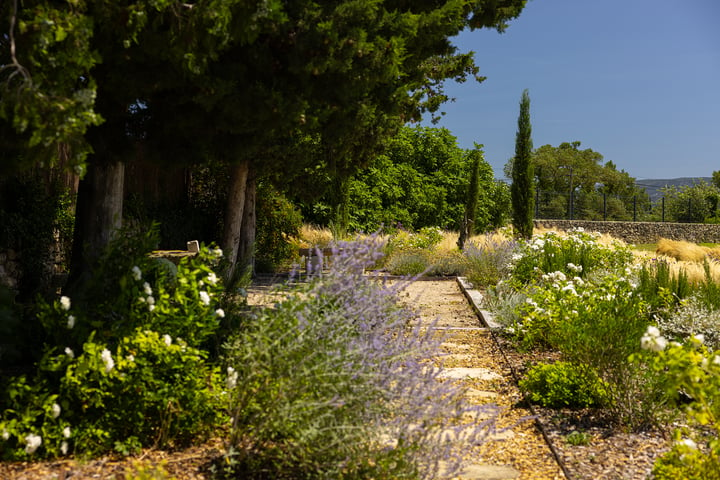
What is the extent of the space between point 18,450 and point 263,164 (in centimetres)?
654

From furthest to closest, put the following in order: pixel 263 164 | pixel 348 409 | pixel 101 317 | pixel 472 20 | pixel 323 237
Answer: pixel 323 237 → pixel 263 164 → pixel 472 20 → pixel 101 317 → pixel 348 409

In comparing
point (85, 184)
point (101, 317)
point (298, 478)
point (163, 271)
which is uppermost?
point (85, 184)

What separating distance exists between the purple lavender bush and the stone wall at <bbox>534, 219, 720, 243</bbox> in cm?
2466

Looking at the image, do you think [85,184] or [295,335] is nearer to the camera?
[295,335]

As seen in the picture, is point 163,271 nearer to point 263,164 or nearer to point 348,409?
point 348,409

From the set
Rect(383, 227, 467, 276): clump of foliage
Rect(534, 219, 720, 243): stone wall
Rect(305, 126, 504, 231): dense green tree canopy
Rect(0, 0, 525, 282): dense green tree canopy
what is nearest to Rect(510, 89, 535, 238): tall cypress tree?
Rect(383, 227, 467, 276): clump of foliage

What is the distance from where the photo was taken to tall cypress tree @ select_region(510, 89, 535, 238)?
14203 mm

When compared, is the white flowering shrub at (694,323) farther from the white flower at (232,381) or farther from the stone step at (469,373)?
the white flower at (232,381)

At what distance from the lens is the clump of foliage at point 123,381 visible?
270 cm

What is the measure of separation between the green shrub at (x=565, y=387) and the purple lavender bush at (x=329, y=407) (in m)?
1.38

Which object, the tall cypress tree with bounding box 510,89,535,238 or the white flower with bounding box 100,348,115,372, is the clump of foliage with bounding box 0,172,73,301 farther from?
the tall cypress tree with bounding box 510,89,535,238

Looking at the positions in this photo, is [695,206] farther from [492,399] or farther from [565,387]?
[492,399]

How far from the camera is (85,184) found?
210 inches

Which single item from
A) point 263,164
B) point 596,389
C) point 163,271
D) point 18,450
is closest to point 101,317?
point 163,271
